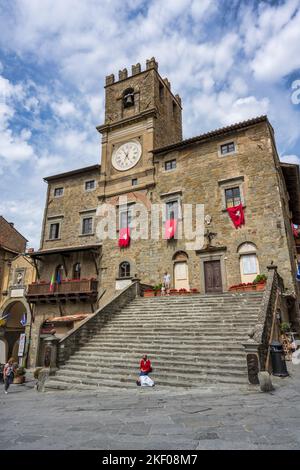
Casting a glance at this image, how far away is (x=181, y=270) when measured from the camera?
18547 millimetres

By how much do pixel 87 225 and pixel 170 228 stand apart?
7497 mm

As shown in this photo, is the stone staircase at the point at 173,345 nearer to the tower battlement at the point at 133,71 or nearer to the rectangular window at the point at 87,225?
the rectangular window at the point at 87,225

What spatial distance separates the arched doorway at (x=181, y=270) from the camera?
60.0 feet

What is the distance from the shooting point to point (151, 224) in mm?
20281

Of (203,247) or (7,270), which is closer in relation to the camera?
(203,247)

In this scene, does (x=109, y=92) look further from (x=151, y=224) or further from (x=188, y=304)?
(x=188, y=304)

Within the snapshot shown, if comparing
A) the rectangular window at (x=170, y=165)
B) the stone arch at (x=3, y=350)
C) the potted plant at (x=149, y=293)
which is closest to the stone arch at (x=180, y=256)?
the potted plant at (x=149, y=293)

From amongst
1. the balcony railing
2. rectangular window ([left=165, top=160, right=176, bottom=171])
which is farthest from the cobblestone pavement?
rectangular window ([left=165, top=160, right=176, bottom=171])

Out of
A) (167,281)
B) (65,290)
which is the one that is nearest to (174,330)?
(167,281)

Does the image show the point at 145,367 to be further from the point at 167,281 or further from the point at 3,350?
the point at 3,350

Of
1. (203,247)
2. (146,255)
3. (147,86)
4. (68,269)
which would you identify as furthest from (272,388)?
(147,86)

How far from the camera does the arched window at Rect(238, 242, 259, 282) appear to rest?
642 inches

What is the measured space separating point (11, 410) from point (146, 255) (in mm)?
13531

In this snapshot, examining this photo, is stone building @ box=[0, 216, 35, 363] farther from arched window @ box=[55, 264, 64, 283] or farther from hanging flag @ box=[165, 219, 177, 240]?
hanging flag @ box=[165, 219, 177, 240]
